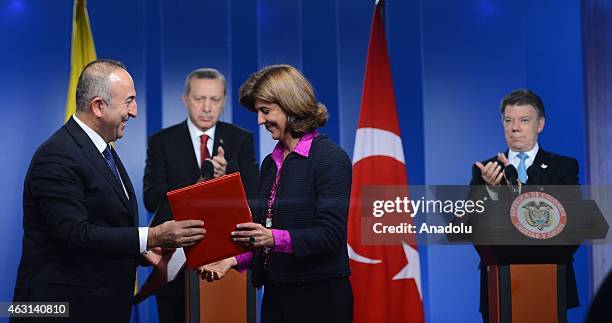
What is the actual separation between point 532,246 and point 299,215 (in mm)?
1714

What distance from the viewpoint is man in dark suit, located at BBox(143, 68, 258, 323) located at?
15.5 ft

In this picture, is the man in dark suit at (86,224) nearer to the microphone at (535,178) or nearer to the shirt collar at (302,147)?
the shirt collar at (302,147)

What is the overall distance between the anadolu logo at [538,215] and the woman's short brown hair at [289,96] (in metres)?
1.65

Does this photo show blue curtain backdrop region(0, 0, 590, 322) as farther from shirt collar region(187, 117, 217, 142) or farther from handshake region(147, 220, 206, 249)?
handshake region(147, 220, 206, 249)

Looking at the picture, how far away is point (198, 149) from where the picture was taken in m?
4.81

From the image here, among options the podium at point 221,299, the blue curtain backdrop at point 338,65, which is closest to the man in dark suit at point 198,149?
the blue curtain backdrop at point 338,65

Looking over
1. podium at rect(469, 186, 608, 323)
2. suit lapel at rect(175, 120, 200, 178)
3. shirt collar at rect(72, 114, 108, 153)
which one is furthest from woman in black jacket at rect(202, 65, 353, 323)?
suit lapel at rect(175, 120, 200, 178)

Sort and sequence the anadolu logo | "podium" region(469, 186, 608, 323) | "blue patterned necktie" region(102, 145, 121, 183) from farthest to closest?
the anadolu logo → "podium" region(469, 186, 608, 323) → "blue patterned necktie" region(102, 145, 121, 183)

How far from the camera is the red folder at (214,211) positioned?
9.80 feet

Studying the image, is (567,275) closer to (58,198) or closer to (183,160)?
(183,160)

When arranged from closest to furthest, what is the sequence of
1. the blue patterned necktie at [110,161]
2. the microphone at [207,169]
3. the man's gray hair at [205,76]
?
the blue patterned necktie at [110,161], the microphone at [207,169], the man's gray hair at [205,76]

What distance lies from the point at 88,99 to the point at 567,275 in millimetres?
2627

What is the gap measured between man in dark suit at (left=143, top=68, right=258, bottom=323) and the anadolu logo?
4.83 feet

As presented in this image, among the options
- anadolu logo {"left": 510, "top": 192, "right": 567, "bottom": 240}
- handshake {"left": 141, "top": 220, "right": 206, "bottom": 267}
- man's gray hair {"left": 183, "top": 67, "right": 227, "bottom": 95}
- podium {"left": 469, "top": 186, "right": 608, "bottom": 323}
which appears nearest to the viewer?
handshake {"left": 141, "top": 220, "right": 206, "bottom": 267}
